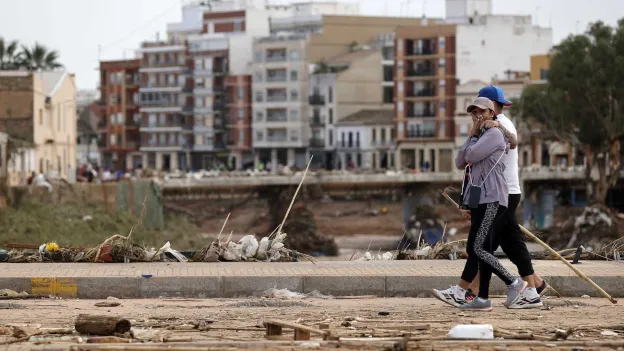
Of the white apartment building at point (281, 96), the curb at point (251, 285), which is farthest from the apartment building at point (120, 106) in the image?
the curb at point (251, 285)

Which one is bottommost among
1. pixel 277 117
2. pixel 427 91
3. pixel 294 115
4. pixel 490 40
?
pixel 277 117

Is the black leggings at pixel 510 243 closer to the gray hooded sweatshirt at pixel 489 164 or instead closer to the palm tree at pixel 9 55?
the gray hooded sweatshirt at pixel 489 164

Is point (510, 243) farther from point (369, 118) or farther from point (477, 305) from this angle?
point (369, 118)

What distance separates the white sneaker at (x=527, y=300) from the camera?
12.4m

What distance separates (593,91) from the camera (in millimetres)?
74562

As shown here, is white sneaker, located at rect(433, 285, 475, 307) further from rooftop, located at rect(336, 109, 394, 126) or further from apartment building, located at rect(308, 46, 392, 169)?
apartment building, located at rect(308, 46, 392, 169)

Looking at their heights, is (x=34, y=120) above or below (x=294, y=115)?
below

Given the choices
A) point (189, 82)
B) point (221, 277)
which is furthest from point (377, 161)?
point (221, 277)

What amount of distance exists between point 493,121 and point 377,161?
111 m

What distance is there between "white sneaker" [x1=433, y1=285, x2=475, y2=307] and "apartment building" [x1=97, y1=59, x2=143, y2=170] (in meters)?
126

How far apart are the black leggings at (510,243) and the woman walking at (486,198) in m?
0.09

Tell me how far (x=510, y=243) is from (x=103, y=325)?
4.09 meters

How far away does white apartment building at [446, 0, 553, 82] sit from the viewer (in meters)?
114

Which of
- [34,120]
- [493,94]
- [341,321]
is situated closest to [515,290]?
[493,94]
